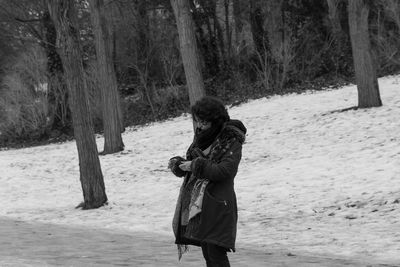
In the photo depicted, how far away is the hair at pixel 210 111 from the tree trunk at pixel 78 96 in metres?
7.52

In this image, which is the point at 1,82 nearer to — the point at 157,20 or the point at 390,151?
the point at 157,20

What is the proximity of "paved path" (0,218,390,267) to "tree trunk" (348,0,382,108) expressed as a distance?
10051 millimetres

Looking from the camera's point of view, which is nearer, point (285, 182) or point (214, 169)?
point (214, 169)

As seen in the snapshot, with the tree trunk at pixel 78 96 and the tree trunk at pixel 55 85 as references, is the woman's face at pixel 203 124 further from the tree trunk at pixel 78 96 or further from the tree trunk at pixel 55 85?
the tree trunk at pixel 55 85

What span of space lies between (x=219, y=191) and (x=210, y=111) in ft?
1.91

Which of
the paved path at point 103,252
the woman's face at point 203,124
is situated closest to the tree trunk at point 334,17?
the paved path at point 103,252

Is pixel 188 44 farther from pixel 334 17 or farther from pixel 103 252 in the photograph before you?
pixel 334 17

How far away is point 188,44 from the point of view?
14641mm

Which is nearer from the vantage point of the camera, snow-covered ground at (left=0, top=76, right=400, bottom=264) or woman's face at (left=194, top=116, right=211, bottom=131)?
woman's face at (left=194, top=116, right=211, bottom=131)

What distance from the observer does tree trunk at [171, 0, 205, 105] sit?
14211 mm

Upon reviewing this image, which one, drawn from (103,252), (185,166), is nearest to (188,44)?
(103,252)

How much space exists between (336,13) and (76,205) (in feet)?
69.4

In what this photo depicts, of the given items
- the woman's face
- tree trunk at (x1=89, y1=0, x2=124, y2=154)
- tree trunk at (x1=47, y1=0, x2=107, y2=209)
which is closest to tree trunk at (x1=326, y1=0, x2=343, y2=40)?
tree trunk at (x1=89, y1=0, x2=124, y2=154)

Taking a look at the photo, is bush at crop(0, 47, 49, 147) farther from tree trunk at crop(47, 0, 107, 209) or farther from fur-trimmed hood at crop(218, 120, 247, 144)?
fur-trimmed hood at crop(218, 120, 247, 144)
